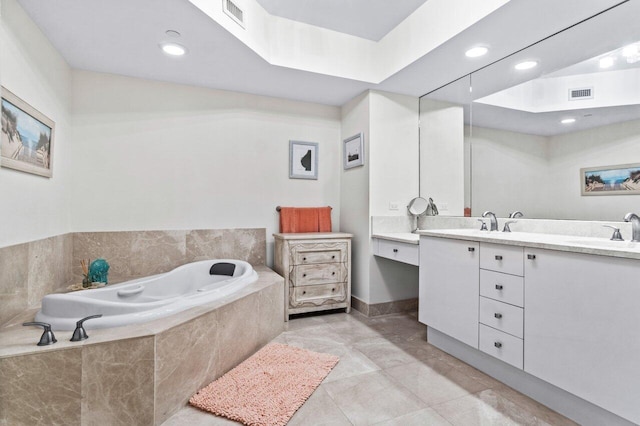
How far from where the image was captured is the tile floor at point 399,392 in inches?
60.6

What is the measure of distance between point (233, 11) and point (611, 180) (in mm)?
2682

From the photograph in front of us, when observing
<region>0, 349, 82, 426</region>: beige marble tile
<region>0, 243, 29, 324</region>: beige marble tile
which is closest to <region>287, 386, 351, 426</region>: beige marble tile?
<region>0, 349, 82, 426</region>: beige marble tile

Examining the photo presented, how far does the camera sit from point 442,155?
3127 millimetres

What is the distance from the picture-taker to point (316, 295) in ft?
9.96

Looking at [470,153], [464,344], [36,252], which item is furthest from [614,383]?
[36,252]

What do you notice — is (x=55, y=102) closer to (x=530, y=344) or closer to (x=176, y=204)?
(x=176, y=204)

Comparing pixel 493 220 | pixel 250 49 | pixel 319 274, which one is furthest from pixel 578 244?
pixel 250 49

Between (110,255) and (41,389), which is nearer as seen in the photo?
(41,389)

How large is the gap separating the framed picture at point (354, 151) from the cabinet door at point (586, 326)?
6.16 ft

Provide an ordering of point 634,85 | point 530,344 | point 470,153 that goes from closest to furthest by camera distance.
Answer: point 530,344, point 634,85, point 470,153

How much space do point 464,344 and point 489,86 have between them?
83.9 inches

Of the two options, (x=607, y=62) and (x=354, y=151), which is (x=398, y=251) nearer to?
(x=354, y=151)

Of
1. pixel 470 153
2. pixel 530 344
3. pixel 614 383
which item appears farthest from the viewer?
pixel 470 153

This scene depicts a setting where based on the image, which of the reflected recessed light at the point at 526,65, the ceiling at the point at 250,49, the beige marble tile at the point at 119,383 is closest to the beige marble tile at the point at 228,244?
the ceiling at the point at 250,49
